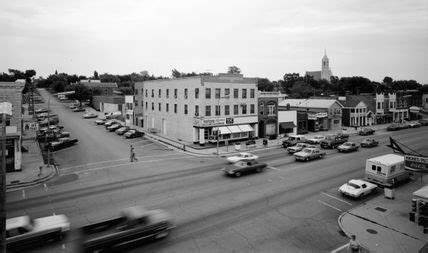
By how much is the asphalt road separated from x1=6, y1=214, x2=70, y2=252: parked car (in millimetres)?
570

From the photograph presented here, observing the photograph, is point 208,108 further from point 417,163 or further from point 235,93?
point 417,163

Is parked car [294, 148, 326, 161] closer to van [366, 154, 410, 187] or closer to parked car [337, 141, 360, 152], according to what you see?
parked car [337, 141, 360, 152]

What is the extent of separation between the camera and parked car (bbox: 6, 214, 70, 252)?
14.3 meters

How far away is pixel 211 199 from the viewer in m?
21.8

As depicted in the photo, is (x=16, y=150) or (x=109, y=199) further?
(x=16, y=150)

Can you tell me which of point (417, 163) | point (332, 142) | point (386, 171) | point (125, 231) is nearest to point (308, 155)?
point (386, 171)

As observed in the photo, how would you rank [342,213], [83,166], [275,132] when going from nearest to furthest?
[342,213], [83,166], [275,132]

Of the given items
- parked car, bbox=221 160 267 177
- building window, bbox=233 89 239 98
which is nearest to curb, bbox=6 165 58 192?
parked car, bbox=221 160 267 177

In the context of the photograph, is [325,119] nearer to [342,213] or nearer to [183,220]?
[342,213]

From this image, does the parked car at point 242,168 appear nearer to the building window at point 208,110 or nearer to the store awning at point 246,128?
the building window at point 208,110

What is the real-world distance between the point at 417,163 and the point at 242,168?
15018 millimetres

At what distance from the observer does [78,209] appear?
20031 mm

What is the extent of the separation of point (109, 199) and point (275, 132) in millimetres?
39052

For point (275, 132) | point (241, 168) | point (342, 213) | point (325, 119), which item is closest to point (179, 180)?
point (241, 168)
